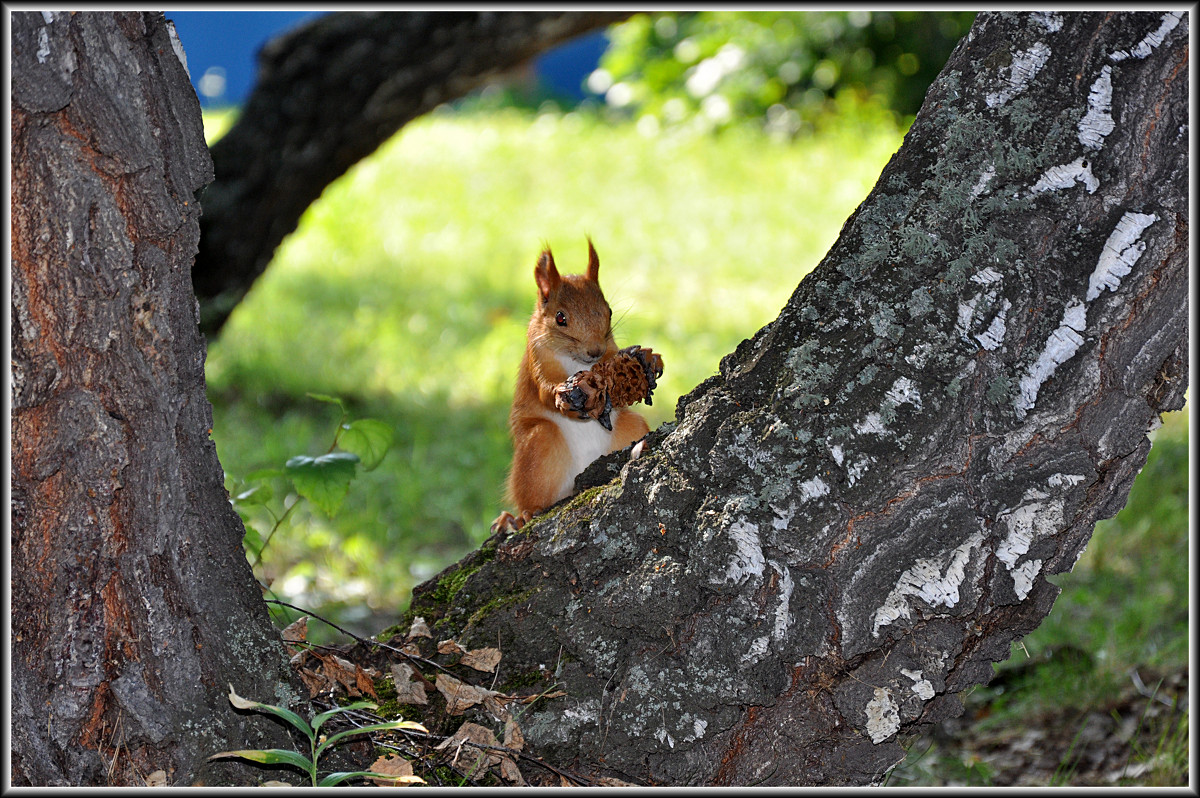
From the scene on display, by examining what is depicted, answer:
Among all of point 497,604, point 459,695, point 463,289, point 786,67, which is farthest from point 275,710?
point 786,67

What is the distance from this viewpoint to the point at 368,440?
8.10ft

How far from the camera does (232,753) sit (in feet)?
5.24

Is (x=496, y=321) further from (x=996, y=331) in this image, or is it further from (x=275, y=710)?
(x=996, y=331)

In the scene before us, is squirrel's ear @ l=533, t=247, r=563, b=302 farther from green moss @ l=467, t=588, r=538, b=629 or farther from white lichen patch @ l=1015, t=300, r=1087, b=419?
white lichen patch @ l=1015, t=300, r=1087, b=419

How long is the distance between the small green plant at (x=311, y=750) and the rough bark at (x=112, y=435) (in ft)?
0.16

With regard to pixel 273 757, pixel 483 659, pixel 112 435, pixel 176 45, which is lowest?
pixel 273 757

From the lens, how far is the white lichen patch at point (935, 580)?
5.29 feet

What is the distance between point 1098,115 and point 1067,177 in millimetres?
100

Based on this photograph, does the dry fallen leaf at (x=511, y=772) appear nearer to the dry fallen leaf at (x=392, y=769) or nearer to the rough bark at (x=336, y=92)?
the dry fallen leaf at (x=392, y=769)

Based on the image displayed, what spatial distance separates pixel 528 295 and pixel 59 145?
5327 millimetres

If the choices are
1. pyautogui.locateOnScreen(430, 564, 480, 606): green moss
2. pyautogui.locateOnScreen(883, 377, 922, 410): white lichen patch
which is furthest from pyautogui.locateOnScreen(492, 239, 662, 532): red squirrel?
pyautogui.locateOnScreen(883, 377, 922, 410): white lichen patch

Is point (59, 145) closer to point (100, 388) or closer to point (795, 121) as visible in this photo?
point (100, 388)

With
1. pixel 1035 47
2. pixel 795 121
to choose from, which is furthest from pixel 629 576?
pixel 795 121

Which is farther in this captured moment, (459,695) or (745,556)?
(459,695)
